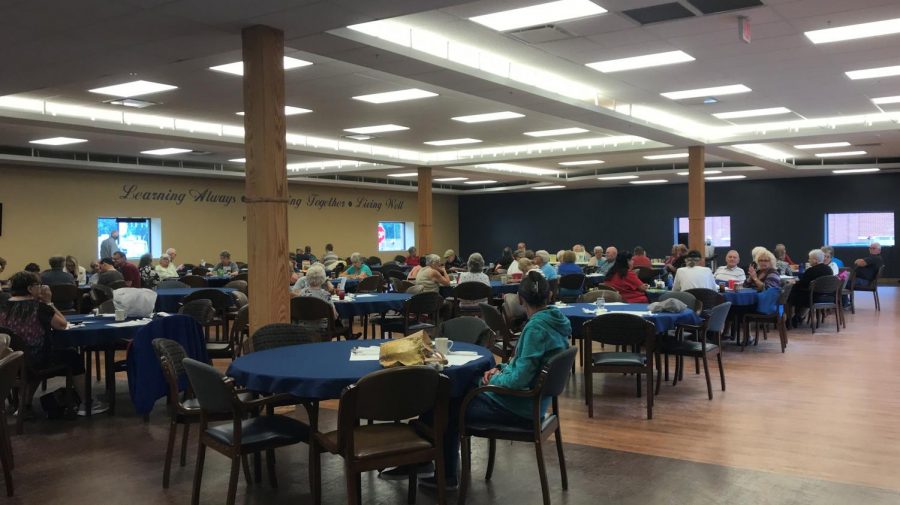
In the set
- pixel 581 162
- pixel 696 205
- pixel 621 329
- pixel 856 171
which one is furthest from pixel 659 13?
pixel 856 171

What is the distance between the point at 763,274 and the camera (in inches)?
353

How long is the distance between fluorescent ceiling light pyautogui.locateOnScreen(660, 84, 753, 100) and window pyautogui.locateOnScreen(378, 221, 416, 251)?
1477 centimetres

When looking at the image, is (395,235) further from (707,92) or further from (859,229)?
(707,92)

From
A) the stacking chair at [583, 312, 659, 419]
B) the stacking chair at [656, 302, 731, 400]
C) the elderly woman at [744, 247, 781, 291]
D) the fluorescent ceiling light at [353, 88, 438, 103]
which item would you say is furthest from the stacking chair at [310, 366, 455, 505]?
the elderly woman at [744, 247, 781, 291]

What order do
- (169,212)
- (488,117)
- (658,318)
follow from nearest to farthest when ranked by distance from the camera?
(658,318), (488,117), (169,212)

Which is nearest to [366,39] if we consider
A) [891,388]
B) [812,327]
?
[891,388]

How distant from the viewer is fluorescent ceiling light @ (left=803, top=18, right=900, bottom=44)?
21.6 ft

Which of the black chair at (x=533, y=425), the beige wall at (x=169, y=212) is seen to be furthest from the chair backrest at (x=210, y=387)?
the beige wall at (x=169, y=212)

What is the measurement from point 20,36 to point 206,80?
2624 mm

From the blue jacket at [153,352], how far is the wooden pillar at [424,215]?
1083 centimetres

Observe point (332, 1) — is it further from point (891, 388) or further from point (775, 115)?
point (775, 115)

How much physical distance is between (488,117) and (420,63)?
4.37 meters

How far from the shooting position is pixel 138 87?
866 centimetres

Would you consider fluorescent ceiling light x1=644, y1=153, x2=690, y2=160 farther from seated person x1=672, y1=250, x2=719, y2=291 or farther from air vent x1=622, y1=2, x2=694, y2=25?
air vent x1=622, y1=2, x2=694, y2=25
